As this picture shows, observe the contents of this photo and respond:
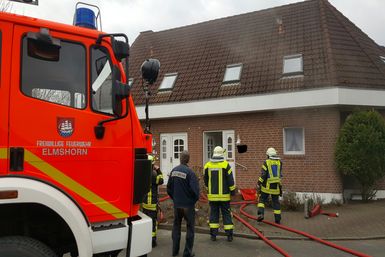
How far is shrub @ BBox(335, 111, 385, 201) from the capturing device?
11.9 metres

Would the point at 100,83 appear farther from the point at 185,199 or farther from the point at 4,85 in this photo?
the point at 185,199

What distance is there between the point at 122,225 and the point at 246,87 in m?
10.9

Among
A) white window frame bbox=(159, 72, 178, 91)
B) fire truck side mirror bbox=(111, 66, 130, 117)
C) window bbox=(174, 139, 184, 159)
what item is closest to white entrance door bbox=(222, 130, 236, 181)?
window bbox=(174, 139, 184, 159)

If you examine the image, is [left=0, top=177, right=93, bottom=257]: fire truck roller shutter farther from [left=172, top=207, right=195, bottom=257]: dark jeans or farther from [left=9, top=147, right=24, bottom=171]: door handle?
[left=172, top=207, right=195, bottom=257]: dark jeans

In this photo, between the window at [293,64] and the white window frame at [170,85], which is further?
the white window frame at [170,85]

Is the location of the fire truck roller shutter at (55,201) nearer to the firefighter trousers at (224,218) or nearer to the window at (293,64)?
the firefighter trousers at (224,218)

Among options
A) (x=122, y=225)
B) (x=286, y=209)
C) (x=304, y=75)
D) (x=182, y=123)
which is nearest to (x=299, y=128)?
(x=304, y=75)

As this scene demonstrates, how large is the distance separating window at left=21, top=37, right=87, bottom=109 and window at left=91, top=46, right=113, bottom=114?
3.6 inches

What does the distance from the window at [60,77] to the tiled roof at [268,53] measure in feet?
33.0

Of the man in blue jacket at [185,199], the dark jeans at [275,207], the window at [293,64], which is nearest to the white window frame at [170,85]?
the window at [293,64]

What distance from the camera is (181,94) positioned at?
51.5ft

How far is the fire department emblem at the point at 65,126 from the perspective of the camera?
3.65 meters

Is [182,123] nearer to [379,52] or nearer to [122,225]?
[379,52]

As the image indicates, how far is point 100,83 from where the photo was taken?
3.87m
